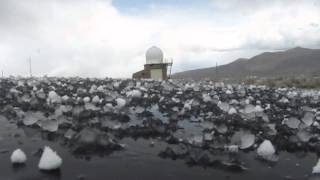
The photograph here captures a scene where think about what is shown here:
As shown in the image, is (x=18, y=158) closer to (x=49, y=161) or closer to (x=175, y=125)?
(x=49, y=161)

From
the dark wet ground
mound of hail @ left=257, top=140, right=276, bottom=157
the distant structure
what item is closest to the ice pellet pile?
mound of hail @ left=257, top=140, right=276, bottom=157

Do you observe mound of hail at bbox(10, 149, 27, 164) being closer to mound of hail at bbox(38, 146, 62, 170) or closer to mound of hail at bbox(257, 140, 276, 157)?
mound of hail at bbox(38, 146, 62, 170)

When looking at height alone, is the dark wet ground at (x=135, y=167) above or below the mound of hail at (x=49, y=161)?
below

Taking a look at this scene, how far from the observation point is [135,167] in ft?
24.7

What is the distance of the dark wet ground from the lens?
711 cm

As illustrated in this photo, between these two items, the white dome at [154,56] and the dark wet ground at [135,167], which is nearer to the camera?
the dark wet ground at [135,167]

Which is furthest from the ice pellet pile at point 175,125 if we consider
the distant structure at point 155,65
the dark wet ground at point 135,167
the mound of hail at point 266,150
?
the distant structure at point 155,65

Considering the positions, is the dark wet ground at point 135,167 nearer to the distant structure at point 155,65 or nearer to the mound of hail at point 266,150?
the mound of hail at point 266,150

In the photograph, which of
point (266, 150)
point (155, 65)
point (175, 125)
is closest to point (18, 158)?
point (175, 125)

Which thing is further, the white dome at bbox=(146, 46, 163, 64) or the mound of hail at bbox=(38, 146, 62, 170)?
the white dome at bbox=(146, 46, 163, 64)

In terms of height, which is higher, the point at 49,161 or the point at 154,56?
the point at 154,56

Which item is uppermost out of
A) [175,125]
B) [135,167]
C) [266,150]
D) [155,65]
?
[155,65]

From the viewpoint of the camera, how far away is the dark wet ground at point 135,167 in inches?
280

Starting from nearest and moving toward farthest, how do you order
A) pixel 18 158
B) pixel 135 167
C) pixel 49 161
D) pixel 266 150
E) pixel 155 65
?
pixel 49 161 → pixel 18 158 → pixel 135 167 → pixel 266 150 → pixel 155 65
